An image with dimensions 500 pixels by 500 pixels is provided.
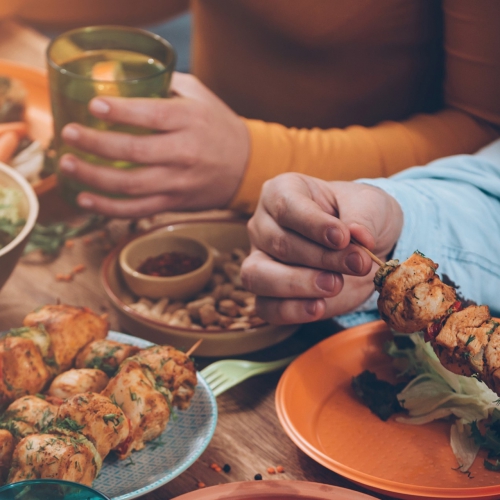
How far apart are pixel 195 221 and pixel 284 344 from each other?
398 millimetres

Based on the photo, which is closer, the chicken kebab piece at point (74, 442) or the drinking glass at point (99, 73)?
the chicken kebab piece at point (74, 442)

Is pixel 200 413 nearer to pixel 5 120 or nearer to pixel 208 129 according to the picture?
pixel 208 129

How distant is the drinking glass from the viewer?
4.73ft

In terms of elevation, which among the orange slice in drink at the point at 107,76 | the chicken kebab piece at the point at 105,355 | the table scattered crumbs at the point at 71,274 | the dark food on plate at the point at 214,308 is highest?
the orange slice in drink at the point at 107,76

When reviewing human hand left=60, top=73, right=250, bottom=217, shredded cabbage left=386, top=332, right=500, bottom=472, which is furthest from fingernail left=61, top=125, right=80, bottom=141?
shredded cabbage left=386, top=332, right=500, bottom=472

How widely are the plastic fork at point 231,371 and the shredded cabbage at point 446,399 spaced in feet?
0.76

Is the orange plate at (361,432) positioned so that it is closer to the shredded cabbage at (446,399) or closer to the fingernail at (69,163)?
the shredded cabbage at (446,399)

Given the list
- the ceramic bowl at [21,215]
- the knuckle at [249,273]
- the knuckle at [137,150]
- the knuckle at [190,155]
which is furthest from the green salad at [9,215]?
the knuckle at [249,273]

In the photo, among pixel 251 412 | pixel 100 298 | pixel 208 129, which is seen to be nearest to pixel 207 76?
pixel 208 129

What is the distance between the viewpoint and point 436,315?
0.96m

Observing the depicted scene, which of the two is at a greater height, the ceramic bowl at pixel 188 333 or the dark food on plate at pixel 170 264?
the ceramic bowl at pixel 188 333

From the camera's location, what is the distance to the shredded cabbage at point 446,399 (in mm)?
1084

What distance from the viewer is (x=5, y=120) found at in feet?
6.38

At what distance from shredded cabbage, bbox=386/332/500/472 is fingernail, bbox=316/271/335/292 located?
0.19 meters
